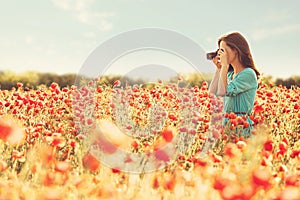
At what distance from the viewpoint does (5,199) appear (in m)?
2.12

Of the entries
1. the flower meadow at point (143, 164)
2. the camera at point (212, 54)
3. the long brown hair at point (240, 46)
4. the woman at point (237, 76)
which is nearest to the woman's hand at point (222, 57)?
the woman at point (237, 76)

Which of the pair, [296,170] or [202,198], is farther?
[296,170]

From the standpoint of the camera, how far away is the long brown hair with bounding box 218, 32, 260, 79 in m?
4.97

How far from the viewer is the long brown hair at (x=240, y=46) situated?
16.3ft

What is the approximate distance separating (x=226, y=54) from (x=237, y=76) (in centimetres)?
27

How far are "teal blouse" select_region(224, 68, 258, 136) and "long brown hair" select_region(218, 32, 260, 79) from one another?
0.17 metres

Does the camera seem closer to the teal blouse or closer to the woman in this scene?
the woman

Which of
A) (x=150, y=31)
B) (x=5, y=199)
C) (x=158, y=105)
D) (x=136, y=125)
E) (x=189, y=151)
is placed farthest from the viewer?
(x=158, y=105)

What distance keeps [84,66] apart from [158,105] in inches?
84.6

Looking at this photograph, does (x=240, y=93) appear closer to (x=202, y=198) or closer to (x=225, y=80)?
(x=225, y=80)

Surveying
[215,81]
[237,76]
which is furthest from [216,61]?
[237,76]

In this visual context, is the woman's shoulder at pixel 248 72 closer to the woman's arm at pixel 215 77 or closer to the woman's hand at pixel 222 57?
the woman's hand at pixel 222 57

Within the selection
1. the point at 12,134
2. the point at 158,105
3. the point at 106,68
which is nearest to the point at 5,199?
the point at 12,134

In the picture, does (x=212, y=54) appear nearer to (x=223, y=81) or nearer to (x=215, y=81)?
(x=215, y=81)
